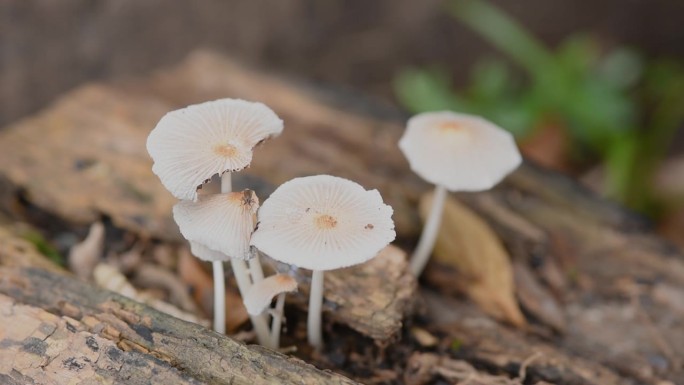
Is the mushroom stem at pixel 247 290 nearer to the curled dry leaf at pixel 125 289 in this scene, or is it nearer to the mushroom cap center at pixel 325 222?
the curled dry leaf at pixel 125 289

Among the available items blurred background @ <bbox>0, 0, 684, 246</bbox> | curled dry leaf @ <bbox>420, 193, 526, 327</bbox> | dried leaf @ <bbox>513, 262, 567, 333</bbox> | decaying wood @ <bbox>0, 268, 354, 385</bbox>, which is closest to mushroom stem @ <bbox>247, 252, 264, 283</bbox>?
decaying wood @ <bbox>0, 268, 354, 385</bbox>

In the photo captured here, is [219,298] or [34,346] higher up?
[219,298]

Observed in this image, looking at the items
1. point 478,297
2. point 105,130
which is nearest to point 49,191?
point 105,130

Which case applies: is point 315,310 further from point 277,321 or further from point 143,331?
point 143,331

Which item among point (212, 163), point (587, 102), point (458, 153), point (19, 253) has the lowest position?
point (19, 253)

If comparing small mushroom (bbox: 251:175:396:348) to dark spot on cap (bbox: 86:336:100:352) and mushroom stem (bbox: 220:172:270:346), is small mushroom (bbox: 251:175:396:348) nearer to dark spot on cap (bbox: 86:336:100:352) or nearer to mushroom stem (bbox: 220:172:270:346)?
mushroom stem (bbox: 220:172:270:346)

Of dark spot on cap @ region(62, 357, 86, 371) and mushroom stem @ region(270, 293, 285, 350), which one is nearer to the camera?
dark spot on cap @ region(62, 357, 86, 371)

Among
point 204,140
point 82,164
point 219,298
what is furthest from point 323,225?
point 82,164
